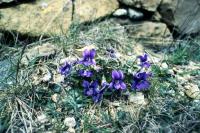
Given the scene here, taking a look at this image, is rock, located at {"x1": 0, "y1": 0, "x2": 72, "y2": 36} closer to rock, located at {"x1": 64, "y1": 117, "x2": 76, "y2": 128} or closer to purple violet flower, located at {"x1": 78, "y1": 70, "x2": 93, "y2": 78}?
purple violet flower, located at {"x1": 78, "y1": 70, "x2": 93, "y2": 78}

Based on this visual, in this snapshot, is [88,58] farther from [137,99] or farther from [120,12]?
[120,12]

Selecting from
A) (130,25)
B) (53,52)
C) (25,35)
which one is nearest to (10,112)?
(53,52)

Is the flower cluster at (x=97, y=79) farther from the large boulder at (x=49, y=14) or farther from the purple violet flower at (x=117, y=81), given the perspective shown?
the large boulder at (x=49, y=14)

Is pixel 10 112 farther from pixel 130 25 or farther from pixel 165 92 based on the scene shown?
pixel 130 25

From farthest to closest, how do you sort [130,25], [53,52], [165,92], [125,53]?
[130,25], [125,53], [53,52], [165,92]

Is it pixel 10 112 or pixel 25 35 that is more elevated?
pixel 25 35

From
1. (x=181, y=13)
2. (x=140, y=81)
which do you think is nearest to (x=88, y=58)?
(x=140, y=81)
